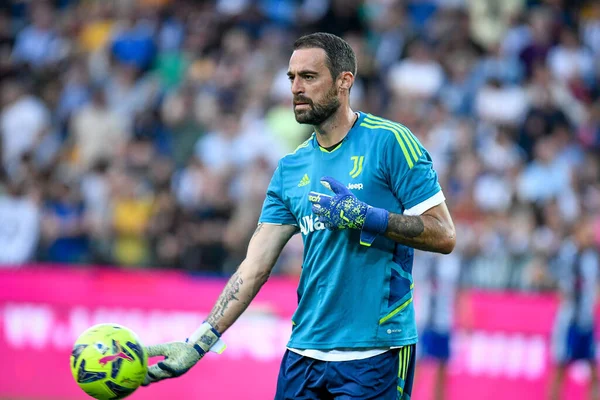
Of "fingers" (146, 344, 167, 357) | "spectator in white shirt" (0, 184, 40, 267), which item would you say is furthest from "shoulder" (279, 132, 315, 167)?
"spectator in white shirt" (0, 184, 40, 267)

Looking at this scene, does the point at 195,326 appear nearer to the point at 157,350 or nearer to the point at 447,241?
the point at 157,350

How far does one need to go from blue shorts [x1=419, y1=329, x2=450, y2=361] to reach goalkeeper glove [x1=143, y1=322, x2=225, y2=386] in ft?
19.6

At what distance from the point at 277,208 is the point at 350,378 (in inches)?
44.5

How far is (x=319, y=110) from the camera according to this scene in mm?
5512

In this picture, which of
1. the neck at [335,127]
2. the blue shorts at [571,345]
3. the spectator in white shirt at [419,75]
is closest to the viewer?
the neck at [335,127]

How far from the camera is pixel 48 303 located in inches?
475

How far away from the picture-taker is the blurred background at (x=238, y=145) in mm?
11992

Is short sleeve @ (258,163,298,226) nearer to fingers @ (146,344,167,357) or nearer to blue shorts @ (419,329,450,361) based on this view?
A: fingers @ (146,344,167,357)

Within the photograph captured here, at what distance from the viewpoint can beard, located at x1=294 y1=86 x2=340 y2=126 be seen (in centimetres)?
551

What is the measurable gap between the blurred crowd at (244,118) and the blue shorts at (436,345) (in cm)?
92

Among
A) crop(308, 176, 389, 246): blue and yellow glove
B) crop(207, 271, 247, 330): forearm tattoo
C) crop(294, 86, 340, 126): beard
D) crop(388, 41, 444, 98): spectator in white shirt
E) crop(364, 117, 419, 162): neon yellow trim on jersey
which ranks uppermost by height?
crop(388, 41, 444, 98): spectator in white shirt

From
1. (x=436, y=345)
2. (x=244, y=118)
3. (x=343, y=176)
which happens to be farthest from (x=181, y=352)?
(x=244, y=118)

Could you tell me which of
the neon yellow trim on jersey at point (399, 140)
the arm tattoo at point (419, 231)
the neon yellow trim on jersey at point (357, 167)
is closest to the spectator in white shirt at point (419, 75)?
the neon yellow trim on jersey at point (399, 140)

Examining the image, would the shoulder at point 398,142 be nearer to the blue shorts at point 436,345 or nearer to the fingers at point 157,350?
the fingers at point 157,350
